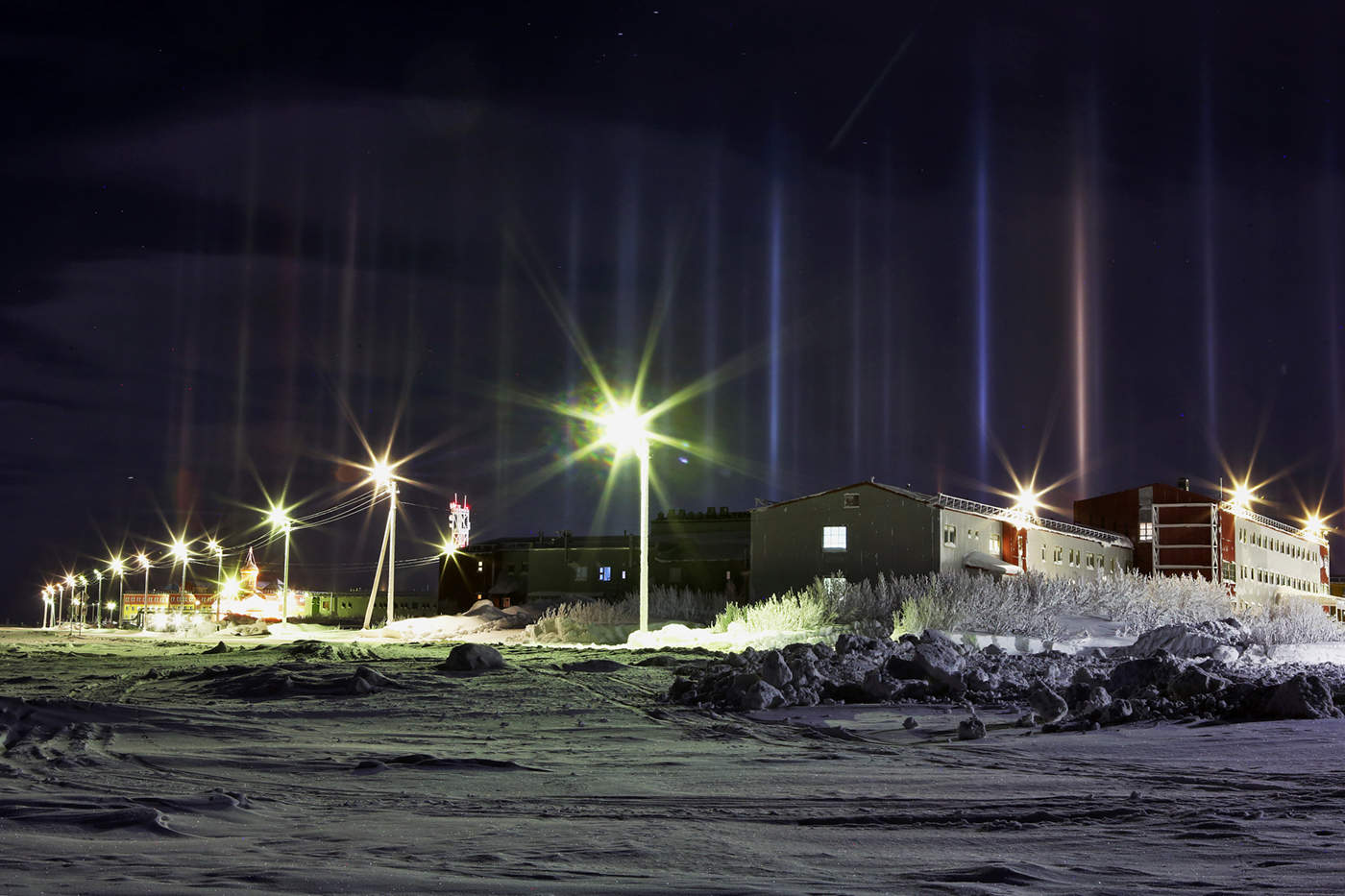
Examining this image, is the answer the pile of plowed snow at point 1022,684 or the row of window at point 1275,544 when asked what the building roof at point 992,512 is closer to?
the row of window at point 1275,544

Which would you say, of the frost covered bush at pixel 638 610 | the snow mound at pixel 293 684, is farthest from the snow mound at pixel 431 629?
the snow mound at pixel 293 684

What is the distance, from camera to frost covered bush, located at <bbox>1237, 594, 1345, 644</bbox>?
26.7 metres

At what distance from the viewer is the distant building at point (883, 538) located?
41.1 metres

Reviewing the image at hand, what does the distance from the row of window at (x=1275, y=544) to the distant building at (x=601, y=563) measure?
2554 centimetres

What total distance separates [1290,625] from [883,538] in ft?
48.4

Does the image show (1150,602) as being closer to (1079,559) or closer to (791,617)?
(791,617)

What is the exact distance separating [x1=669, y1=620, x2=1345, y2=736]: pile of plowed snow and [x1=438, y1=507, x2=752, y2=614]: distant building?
138 feet

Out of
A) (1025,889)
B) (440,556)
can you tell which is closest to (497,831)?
(1025,889)

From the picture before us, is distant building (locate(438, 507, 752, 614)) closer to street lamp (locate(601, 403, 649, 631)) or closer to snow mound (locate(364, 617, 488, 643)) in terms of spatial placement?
snow mound (locate(364, 617, 488, 643))

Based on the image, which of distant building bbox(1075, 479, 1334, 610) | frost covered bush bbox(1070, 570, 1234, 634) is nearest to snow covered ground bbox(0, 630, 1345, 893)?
frost covered bush bbox(1070, 570, 1234, 634)

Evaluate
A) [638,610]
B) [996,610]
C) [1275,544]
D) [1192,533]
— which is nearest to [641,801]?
[996,610]

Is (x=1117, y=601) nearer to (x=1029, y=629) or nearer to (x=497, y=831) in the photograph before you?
(x=1029, y=629)

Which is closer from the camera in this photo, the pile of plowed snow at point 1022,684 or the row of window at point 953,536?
the pile of plowed snow at point 1022,684

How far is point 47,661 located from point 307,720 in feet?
49.8
